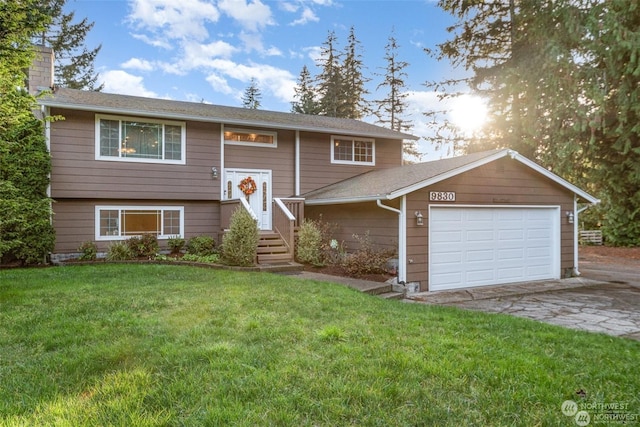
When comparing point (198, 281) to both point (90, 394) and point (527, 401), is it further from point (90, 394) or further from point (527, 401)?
point (527, 401)

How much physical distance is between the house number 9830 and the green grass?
11.2 ft

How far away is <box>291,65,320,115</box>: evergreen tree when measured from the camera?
1091 inches

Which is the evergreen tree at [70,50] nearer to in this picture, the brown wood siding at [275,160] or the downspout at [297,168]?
the brown wood siding at [275,160]

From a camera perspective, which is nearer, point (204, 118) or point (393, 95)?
point (204, 118)

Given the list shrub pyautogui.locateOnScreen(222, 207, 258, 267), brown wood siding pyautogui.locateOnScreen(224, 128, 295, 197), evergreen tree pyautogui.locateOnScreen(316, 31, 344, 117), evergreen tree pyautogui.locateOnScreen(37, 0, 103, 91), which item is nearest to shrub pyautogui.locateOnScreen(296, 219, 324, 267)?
shrub pyautogui.locateOnScreen(222, 207, 258, 267)

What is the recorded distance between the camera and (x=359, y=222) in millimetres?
10336

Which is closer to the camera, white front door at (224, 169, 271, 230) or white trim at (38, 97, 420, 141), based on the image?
white trim at (38, 97, 420, 141)

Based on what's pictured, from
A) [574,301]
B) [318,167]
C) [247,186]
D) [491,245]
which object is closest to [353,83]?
[318,167]

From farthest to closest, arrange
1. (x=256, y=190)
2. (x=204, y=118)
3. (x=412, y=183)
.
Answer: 1. (x=256, y=190)
2. (x=204, y=118)
3. (x=412, y=183)

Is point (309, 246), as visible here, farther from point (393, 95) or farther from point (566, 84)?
point (393, 95)

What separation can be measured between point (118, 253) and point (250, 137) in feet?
16.5

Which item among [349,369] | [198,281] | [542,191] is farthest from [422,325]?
[542,191]

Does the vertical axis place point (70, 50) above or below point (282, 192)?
above

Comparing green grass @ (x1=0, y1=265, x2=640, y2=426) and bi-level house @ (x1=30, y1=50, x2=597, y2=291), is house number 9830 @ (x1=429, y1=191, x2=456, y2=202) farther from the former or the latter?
green grass @ (x1=0, y1=265, x2=640, y2=426)
